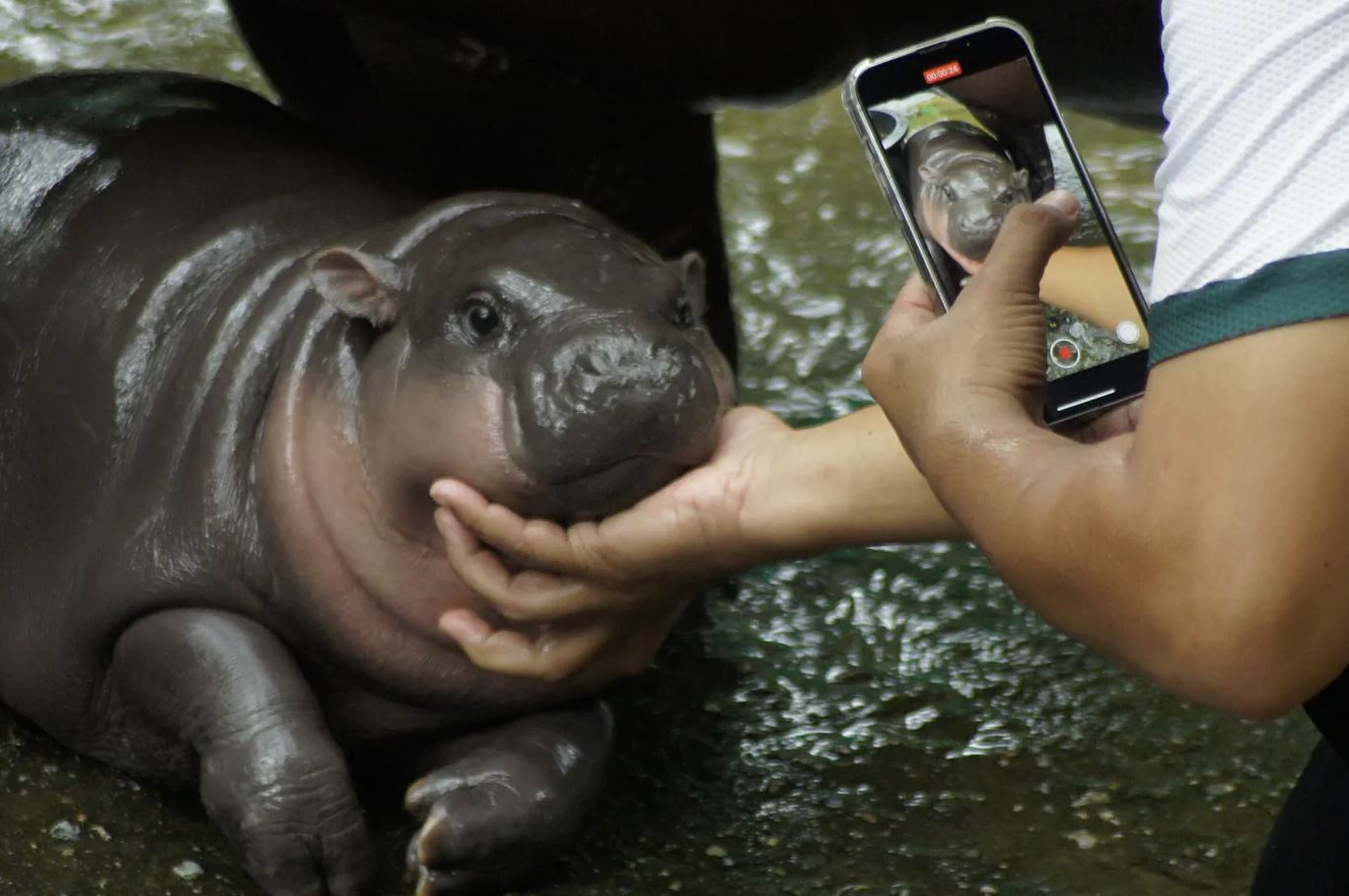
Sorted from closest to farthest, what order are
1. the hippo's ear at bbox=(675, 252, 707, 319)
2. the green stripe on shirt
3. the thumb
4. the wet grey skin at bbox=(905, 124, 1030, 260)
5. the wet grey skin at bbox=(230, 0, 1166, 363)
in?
1. the green stripe on shirt
2. the thumb
3. the wet grey skin at bbox=(905, 124, 1030, 260)
4. the hippo's ear at bbox=(675, 252, 707, 319)
5. the wet grey skin at bbox=(230, 0, 1166, 363)

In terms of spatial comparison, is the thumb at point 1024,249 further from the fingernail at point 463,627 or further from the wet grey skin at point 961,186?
the fingernail at point 463,627

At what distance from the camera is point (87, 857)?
240 cm

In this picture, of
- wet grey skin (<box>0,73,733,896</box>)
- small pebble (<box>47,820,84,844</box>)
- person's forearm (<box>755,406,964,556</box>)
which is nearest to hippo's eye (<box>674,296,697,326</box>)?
wet grey skin (<box>0,73,733,896</box>)

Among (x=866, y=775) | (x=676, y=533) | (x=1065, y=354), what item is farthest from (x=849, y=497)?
(x=866, y=775)

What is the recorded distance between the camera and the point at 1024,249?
5.57 ft

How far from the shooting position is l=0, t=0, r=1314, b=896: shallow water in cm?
242

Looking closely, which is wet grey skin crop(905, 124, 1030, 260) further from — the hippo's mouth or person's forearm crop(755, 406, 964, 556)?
the hippo's mouth

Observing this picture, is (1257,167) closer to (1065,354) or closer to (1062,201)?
(1062,201)

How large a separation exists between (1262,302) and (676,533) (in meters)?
0.99

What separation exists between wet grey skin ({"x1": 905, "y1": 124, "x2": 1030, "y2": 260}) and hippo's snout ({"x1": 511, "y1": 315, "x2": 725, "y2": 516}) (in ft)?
1.42

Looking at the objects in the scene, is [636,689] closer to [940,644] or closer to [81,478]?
[940,644]

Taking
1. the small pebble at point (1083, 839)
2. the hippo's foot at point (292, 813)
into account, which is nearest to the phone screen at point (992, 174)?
the small pebble at point (1083, 839)

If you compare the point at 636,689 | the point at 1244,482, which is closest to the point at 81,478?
the point at 636,689

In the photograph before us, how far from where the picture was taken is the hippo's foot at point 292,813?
7.50 ft
